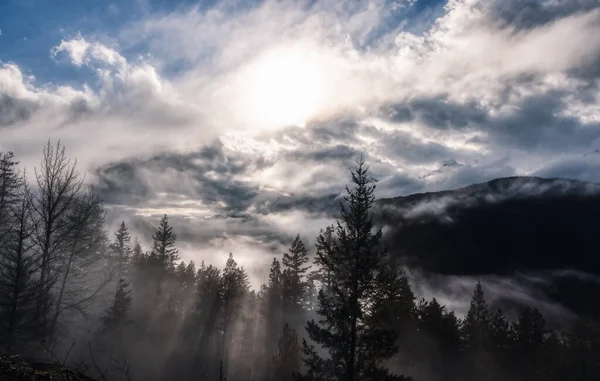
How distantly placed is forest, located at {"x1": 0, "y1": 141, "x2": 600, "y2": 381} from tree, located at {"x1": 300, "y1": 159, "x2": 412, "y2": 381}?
2.3 inches

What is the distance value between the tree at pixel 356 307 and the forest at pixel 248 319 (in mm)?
59

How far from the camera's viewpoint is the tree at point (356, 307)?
18.7 metres

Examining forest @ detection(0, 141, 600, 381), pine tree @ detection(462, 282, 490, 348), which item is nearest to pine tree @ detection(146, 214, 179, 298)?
→ forest @ detection(0, 141, 600, 381)

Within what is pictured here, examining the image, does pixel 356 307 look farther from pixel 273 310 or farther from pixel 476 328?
pixel 273 310

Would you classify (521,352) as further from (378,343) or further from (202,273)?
(202,273)

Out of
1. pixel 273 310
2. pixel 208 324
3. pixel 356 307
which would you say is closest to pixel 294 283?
pixel 273 310

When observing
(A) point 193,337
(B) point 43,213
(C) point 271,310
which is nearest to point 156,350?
(A) point 193,337

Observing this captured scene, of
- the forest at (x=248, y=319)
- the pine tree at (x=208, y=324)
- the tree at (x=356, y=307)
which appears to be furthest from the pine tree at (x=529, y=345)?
the pine tree at (x=208, y=324)

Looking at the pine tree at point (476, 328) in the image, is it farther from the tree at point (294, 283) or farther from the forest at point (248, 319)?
the tree at point (294, 283)

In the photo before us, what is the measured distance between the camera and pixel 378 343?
18.6 m

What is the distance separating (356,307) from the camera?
18.9m

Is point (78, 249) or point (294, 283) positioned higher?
point (78, 249)

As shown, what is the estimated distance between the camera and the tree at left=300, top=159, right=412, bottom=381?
1867 centimetres

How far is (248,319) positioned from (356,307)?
54592 millimetres
